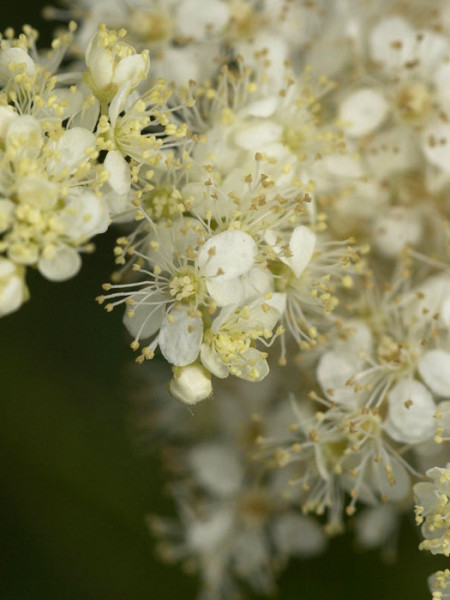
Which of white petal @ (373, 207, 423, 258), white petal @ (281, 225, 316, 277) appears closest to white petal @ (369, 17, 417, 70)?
white petal @ (373, 207, 423, 258)

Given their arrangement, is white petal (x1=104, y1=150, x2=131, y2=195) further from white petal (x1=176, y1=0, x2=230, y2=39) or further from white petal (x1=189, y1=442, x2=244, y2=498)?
white petal (x1=189, y1=442, x2=244, y2=498)

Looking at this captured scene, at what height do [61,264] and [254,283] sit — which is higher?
[61,264]

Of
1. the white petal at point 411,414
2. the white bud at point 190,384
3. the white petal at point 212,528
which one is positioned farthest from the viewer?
the white petal at point 212,528

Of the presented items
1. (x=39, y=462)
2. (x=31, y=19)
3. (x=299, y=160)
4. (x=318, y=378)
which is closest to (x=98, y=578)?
(x=39, y=462)

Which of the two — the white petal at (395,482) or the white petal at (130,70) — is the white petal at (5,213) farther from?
the white petal at (395,482)

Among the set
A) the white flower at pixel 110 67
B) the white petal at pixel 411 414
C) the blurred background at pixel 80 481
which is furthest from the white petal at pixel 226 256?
the blurred background at pixel 80 481

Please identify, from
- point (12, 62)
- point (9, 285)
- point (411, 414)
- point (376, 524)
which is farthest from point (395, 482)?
point (12, 62)

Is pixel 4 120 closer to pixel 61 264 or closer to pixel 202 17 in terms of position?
pixel 61 264

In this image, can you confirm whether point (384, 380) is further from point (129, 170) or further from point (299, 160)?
point (129, 170)
